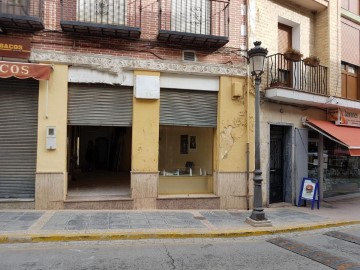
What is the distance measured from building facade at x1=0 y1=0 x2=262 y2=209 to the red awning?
35mm

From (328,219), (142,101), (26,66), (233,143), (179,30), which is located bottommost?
(328,219)

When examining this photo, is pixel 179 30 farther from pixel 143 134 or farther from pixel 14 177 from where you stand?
pixel 14 177

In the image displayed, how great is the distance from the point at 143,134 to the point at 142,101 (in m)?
0.93

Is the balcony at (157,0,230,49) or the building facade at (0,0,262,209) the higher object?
the balcony at (157,0,230,49)

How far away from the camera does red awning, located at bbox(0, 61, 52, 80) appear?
7.74 meters

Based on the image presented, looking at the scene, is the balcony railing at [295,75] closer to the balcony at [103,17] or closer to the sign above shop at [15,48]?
the balcony at [103,17]

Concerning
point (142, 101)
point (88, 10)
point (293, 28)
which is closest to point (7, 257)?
point (142, 101)

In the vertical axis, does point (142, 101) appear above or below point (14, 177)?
above

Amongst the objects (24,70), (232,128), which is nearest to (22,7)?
(24,70)

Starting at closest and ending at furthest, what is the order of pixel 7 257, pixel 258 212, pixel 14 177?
pixel 7 257, pixel 258 212, pixel 14 177

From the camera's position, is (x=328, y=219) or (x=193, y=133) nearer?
(x=328, y=219)

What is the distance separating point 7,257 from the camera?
5254 mm

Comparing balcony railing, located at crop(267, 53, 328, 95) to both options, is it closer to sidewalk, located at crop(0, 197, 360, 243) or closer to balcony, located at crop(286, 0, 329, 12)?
balcony, located at crop(286, 0, 329, 12)

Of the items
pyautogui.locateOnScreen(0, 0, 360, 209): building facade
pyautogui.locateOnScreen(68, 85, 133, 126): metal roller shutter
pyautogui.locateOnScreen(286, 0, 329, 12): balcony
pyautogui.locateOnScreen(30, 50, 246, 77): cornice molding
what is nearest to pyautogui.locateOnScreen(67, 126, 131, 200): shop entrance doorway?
pyautogui.locateOnScreen(0, 0, 360, 209): building facade
